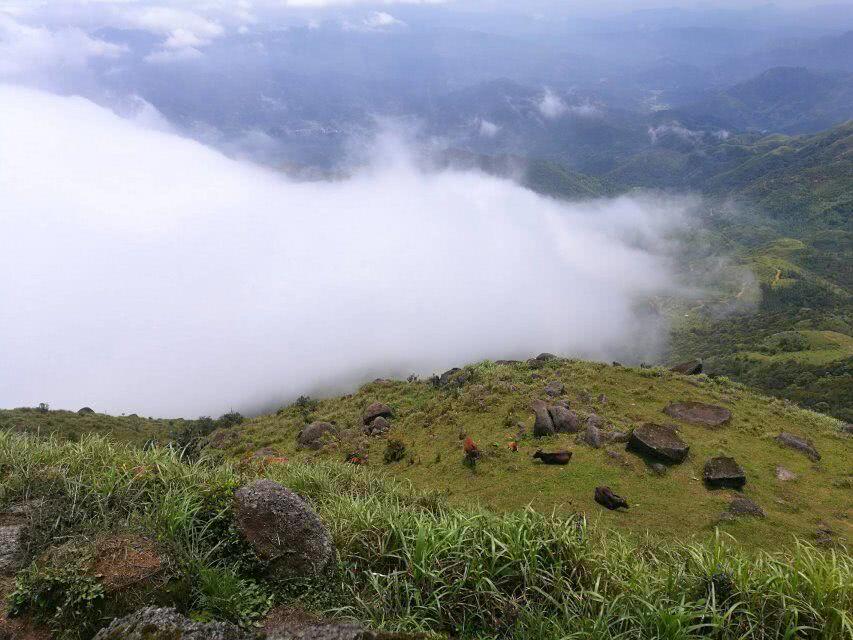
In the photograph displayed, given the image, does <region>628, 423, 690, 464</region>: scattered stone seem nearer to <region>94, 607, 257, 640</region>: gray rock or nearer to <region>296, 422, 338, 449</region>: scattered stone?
<region>296, 422, 338, 449</region>: scattered stone

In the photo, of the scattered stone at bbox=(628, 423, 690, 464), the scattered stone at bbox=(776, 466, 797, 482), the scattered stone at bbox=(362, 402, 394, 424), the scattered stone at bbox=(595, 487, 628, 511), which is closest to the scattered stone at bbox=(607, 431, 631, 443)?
the scattered stone at bbox=(628, 423, 690, 464)

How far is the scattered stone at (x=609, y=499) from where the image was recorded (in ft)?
43.7

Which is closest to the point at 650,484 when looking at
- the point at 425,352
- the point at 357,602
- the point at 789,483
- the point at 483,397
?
the point at 789,483

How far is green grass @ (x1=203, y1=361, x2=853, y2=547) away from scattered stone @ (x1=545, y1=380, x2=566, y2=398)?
0.35 m

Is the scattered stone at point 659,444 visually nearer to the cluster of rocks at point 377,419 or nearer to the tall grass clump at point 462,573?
the tall grass clump at point 462,573

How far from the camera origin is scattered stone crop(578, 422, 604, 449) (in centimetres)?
1727

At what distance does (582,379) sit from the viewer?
83.4ft

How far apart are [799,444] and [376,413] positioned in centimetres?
1963

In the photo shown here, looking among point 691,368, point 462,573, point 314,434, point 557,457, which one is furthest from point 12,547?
point 691,368

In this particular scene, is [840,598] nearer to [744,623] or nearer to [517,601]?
[744,623]

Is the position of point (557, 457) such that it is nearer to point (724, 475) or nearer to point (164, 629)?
point (724, 475)

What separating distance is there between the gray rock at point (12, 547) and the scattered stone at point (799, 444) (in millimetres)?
23361

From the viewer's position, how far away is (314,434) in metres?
25.1

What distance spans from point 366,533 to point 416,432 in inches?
690
